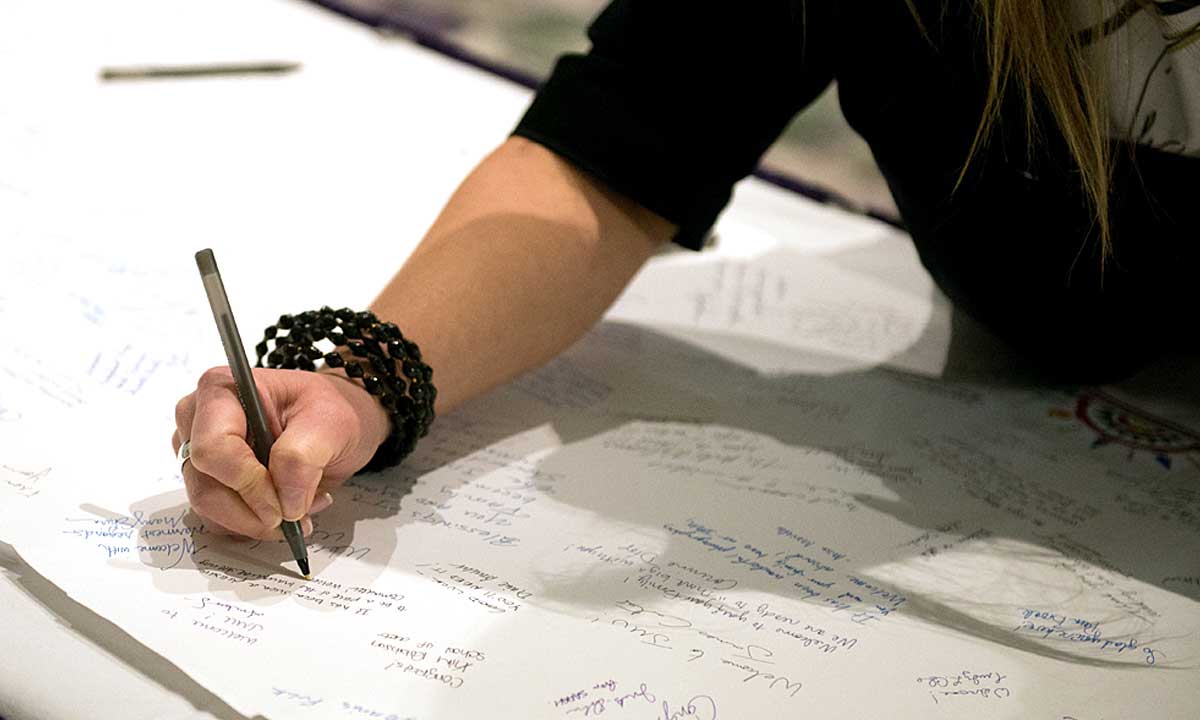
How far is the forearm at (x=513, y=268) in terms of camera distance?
583 mm

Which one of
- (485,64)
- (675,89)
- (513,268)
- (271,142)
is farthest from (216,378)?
(485,64)

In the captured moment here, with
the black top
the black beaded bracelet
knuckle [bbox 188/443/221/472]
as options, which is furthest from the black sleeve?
knuckle [bbox 188/443/221/472]

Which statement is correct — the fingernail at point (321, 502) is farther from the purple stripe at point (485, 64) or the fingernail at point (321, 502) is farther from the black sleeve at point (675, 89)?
the purple stripe at point (485, 64)

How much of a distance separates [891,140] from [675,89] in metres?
0.12

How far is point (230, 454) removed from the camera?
1.46 feet

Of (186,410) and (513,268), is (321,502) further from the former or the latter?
(513,268)

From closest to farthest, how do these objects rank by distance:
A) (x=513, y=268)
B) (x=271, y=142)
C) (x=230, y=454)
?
1. (x=230, y=454)
2. (x=513, y=268)
3. (x=271, y=142)

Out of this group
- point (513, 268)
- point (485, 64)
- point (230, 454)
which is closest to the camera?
point (230, 454)

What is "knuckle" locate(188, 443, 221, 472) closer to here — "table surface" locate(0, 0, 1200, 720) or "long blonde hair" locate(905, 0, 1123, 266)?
"table surface" locate(0, 0, 1200, 720)

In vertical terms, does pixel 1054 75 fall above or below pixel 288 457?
above

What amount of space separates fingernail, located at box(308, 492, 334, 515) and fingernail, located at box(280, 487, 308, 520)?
0.8 inches

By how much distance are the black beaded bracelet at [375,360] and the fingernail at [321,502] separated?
5cm

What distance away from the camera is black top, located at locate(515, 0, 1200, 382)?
23.4 inches

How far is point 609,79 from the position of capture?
2.08 ft
